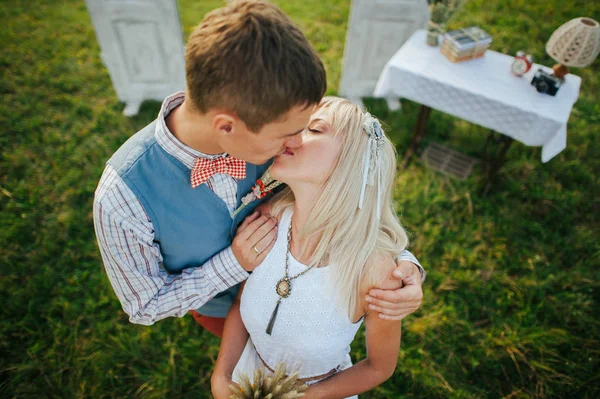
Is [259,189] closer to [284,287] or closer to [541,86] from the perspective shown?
[284,287]

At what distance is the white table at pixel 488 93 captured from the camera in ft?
11.8

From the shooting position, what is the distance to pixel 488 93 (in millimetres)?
3748

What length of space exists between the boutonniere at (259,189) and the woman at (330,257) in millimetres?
136

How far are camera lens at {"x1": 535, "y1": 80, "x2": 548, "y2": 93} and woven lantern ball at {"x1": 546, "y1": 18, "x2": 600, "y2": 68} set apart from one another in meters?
0.31

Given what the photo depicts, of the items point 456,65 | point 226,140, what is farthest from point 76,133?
point 456,65

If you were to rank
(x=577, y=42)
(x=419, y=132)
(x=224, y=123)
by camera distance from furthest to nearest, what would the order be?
(x=419, y=132) < (x=577, y=42) < (x=224, y=123)

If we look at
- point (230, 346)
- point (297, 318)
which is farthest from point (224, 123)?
point (230, 346)

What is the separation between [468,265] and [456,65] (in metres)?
2.11

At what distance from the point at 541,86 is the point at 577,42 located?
496 millimetres

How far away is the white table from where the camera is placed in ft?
11.8

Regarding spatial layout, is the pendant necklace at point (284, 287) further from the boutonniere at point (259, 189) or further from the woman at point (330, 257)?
the boutonniere at point (259, 189)

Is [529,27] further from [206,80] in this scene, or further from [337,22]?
[206,80]

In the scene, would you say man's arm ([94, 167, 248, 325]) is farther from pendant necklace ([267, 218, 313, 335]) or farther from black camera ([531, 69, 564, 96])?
black camera ([531, 69, 564, 96])

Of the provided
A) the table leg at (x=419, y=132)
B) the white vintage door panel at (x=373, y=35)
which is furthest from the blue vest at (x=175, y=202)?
the white vintage door panel at (x=373, y=35)
